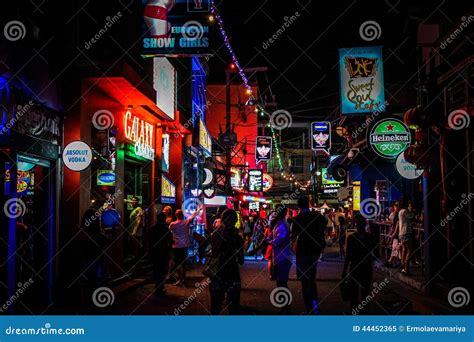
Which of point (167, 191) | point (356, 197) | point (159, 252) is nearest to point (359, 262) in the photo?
point (159, 252)

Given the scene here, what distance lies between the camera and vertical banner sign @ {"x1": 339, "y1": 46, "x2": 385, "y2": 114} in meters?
17.4

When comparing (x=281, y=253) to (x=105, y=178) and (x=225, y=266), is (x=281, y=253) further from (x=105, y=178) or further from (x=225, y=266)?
(x=105, y=178)

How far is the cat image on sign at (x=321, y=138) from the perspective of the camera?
25062 millimetres

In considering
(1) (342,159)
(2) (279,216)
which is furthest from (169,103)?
A: (1) (342,159)

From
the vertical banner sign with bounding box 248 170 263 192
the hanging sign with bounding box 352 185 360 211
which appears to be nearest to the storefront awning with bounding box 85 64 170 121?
the hanging sign with bounding box 352 185 360 211

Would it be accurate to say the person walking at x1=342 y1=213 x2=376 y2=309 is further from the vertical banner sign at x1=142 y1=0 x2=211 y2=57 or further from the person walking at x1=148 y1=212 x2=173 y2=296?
the vertical banner sign at x1=142 y1=0 x2=211 y2=57

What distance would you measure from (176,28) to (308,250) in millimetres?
6099

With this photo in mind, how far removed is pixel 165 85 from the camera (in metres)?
16.5

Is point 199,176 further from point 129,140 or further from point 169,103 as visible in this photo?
point 129,140

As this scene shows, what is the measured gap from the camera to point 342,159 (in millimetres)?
28531

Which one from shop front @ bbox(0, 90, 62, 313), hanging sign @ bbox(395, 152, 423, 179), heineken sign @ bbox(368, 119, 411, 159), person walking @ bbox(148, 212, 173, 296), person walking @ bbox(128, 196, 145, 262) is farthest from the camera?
person walking @ bbox(128, 196, 145, 262)

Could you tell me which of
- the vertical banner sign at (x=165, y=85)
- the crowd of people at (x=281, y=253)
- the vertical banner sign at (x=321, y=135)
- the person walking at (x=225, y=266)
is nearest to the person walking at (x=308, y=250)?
the crowd of people at (x=281, y=253)

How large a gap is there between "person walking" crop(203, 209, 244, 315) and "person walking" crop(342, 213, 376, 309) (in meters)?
2.10

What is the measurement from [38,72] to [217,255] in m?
5.25
